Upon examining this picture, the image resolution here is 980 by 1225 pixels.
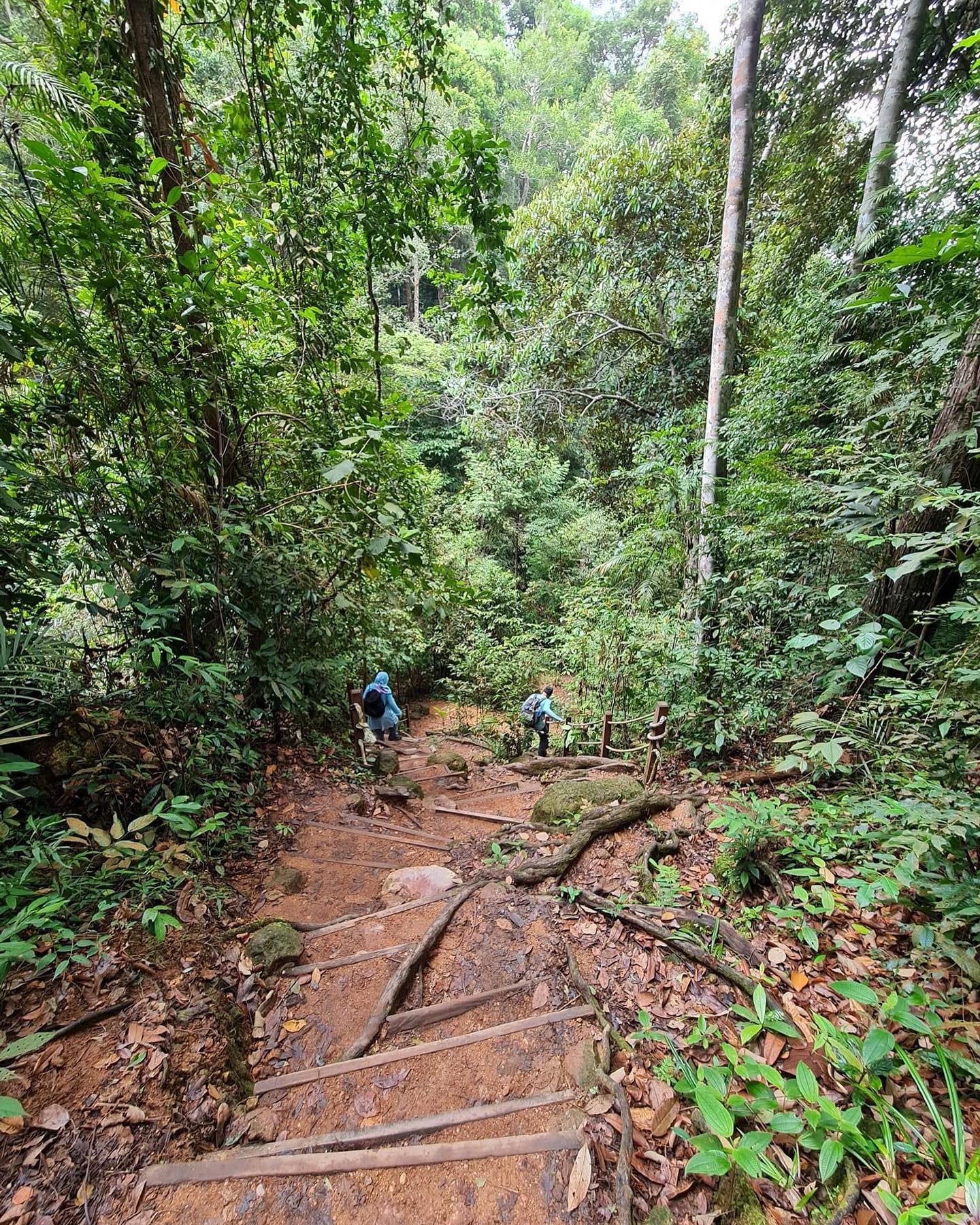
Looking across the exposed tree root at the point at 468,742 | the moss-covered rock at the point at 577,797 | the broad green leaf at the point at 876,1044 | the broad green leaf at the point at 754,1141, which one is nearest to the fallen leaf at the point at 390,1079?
the broad green leaf at the point at 754,1141

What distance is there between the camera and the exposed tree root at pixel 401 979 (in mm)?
2443

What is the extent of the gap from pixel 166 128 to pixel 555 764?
295 inches

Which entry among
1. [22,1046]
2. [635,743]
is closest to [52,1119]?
[22,1046]

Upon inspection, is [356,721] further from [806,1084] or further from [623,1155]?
[806,1084]

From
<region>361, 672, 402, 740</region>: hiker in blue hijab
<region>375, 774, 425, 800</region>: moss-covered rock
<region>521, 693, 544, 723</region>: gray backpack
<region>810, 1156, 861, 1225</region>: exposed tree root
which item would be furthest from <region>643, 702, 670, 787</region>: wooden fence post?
<region>361, 672, 402, 740</region>: hiker in blue hijab

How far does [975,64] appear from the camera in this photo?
2.33 meters

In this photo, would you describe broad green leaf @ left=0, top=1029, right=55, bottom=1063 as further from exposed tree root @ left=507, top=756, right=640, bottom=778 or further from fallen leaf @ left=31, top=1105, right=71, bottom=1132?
exposed tree root @ left=507, top=756, right=640, bottom=778

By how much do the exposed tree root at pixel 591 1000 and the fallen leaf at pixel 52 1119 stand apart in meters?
2.09

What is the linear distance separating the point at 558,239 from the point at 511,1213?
10.2m

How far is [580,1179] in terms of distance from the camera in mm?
1686

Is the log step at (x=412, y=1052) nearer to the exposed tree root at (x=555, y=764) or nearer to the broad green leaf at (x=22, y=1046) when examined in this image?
the broad green leaf at (x=22, y=1046)

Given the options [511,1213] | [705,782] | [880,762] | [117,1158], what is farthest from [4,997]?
[705,782]

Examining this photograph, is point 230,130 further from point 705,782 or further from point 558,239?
point 705,782

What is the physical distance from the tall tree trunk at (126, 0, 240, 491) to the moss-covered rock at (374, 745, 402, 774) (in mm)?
4160
